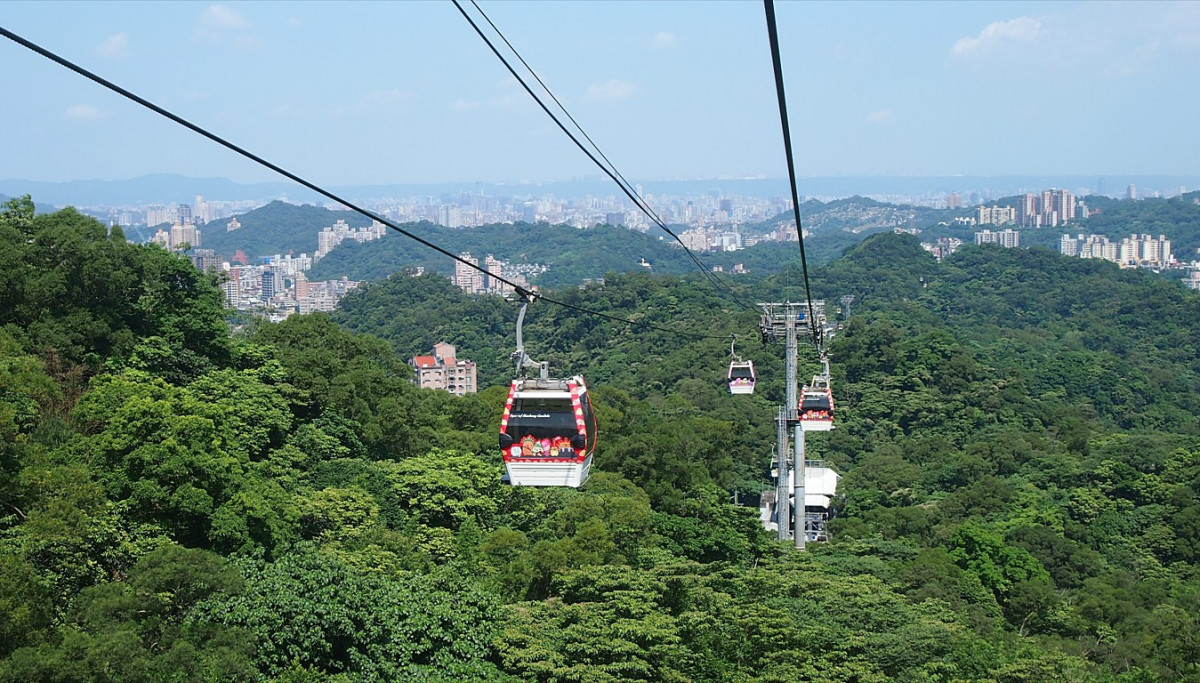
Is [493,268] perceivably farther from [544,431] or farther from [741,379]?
[544,431]

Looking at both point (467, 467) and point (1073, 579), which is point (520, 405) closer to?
point (467, 467)

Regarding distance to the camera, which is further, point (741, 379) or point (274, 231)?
point (274, 231)

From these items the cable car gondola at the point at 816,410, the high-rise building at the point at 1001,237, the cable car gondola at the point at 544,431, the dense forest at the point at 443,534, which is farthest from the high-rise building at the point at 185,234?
the cable car gondola at the point at 544,431

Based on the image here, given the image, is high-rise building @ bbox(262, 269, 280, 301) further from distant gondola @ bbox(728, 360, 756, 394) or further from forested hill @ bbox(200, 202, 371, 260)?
distant gondola @ bbox(728, 360, 756, 394)

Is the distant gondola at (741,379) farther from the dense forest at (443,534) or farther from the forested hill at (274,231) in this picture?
the forested hill at (274,231)

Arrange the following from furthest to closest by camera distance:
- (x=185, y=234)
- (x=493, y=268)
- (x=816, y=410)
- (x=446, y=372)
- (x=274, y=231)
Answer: (x=274, y=231) < (x=185, y=234) < (x=493, y=268) < (x=446, y=372) < (x=816, y=410)

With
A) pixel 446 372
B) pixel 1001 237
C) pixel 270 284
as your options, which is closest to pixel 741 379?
pixel 446 372
